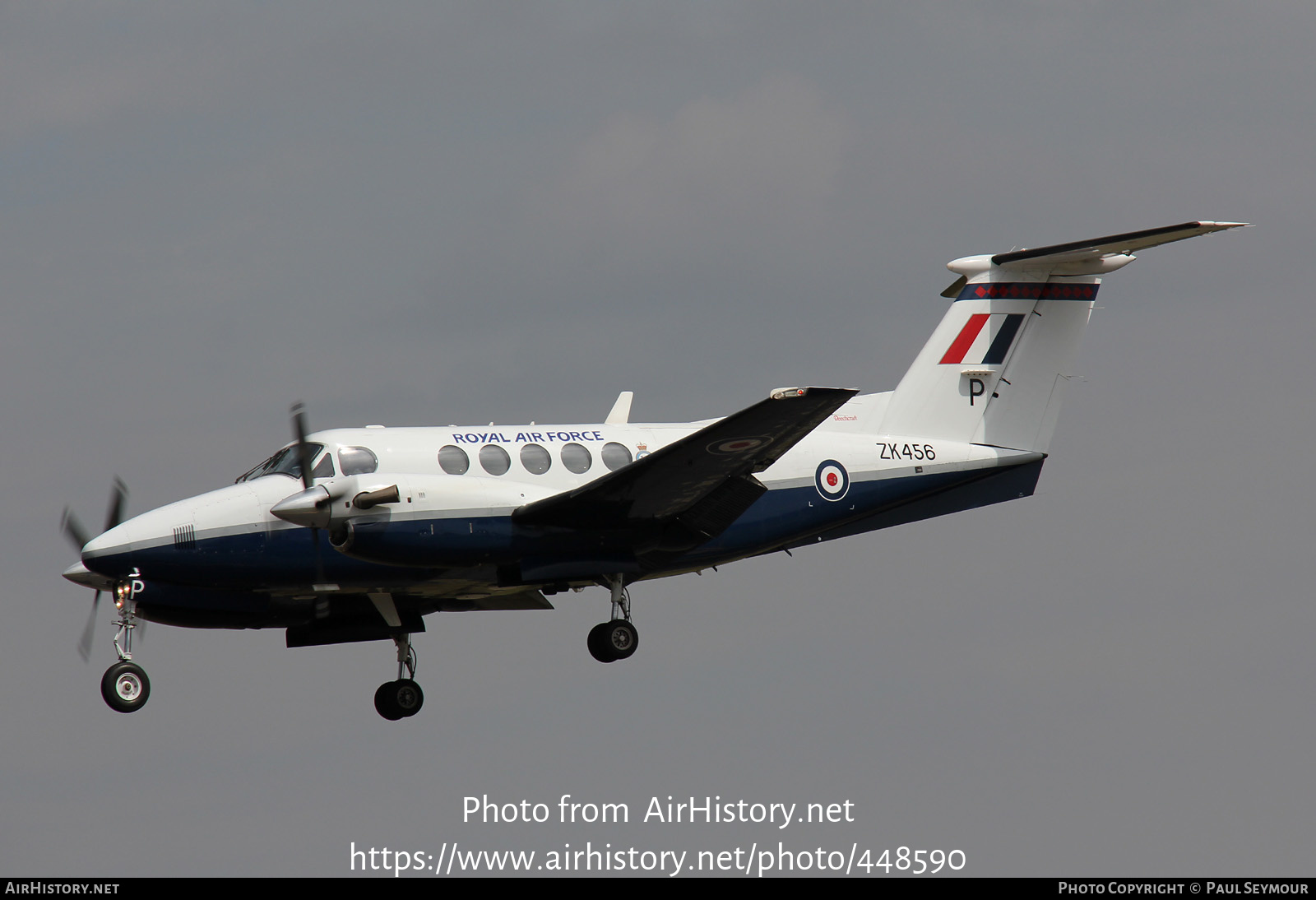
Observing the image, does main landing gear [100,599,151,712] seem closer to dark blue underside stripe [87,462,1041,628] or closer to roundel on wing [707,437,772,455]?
dark blue underside stripe [87,462,1041,628]

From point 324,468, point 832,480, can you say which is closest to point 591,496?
point 324,468

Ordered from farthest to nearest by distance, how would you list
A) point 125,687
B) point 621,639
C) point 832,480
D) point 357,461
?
point 832,480 < point 621,639 < point 357,461 < point 125,687

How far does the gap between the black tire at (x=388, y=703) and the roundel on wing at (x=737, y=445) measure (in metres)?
6.96

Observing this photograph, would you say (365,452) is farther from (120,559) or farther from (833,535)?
(833,535)

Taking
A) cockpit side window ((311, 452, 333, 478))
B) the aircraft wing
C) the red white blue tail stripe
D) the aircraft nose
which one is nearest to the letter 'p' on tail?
the red white blue tail stripe

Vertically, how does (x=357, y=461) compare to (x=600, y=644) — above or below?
above

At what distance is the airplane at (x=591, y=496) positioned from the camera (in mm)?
21984

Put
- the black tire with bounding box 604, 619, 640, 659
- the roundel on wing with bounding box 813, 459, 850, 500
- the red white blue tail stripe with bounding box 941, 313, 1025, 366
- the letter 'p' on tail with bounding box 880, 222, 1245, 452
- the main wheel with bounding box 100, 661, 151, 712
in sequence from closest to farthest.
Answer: the main wheel with bounding box 100, 661, 151, 712 → the black tire with bounding box 604, 619, 640, 659 → the roundel on wing with bounding box 813, 459, 850, 500 → the letter 'p' on tail with bounding box 880, 222, 1245, 452 → the red white blue tail stripe with bounding box 941, 313, 1025, 366

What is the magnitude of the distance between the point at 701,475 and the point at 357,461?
4533 millimetres

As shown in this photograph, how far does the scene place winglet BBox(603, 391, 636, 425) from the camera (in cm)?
2502

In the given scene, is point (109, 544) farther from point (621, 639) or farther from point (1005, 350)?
point (1005, 350)

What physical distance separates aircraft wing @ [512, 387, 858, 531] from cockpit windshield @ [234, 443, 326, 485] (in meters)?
2.60

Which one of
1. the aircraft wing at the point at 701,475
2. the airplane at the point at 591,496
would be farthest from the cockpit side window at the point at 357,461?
the aircraft wing at the point at 701,475

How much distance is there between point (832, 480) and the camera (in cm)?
2489
